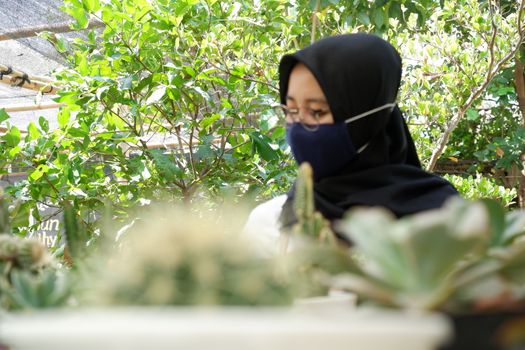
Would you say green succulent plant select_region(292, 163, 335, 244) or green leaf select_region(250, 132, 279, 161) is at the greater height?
green succulent plant select_region(292, 163, 335, 244)

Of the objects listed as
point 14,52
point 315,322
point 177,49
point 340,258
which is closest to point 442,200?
point 340,258

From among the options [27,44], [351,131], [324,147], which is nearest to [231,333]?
[324,147]

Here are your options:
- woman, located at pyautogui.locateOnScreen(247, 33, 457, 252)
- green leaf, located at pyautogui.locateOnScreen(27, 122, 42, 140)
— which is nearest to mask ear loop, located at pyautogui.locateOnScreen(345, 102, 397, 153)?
woman, located at pyautogui.locateOnScreen(247, 33, 457, 252)

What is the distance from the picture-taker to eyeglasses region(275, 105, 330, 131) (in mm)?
1898

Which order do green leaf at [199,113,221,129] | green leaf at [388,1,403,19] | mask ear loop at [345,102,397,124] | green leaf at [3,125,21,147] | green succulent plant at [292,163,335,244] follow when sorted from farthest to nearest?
green leaf at [388,1,403,19]
green leaf at [3,125,21,147]
green leaf at [199,113,221,129]
mask ear loop at [345,102,397,124]
green succulent plant at [292,163,335,244]

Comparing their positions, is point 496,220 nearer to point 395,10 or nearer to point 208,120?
point 208,120

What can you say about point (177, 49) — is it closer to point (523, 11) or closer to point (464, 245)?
point (523, 11)

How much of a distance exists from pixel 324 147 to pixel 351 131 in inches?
5.5

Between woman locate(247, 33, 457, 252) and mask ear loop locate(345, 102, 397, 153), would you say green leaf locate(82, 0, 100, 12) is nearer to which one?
woman locate(247, 33, 457, 252)

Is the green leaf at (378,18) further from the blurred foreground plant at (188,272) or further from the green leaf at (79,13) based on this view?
the blurred foreground plant at (188,272)

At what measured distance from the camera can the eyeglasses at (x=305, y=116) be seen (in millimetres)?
1898

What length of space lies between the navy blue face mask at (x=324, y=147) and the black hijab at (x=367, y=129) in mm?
27

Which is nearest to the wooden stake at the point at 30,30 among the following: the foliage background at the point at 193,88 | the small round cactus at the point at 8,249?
the foliage background at the point at 193,88

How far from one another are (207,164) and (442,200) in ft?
6.37
